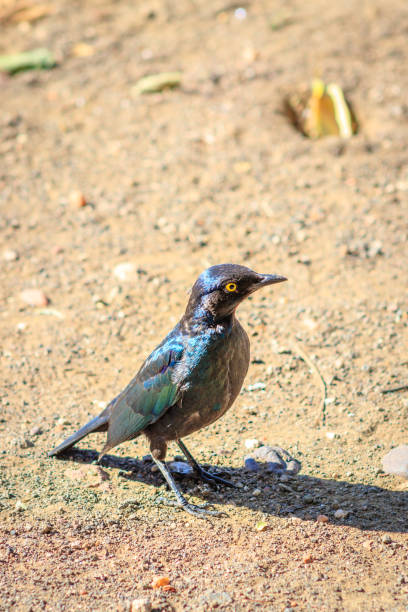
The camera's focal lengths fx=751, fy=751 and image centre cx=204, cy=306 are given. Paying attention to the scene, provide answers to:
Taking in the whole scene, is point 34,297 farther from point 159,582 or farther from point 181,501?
point 159,582

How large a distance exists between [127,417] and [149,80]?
5.70 metres

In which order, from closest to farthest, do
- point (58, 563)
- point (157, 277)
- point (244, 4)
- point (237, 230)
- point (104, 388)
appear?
1. point (58, 563)
2. point (104, 388)
3. point (157, 277)
4. point (237, 230)
5. point (244, 4)

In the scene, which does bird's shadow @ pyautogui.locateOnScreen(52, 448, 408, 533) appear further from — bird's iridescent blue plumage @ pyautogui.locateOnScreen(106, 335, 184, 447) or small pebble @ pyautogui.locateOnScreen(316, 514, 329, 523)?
Result: bird's iridescent blue plumage @ pyautogui.locateOnScreen(106, 335, 184, 447)

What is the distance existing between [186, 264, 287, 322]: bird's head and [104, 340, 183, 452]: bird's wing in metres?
A: 0.29

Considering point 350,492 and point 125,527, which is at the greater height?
point 125,527

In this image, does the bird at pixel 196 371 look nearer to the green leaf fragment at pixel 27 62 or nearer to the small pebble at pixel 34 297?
the small pebble at pixel 34 297

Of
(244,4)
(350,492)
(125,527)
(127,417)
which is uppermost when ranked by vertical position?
(244,4)

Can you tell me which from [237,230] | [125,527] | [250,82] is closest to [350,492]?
[125,527]

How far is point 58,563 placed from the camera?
3.79 meters

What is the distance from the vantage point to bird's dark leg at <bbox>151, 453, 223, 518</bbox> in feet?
13.8

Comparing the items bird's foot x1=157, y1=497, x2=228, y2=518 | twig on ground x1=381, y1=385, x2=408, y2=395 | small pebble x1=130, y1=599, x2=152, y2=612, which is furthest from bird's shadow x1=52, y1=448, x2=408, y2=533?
small pebble x1=130, y1=599, x2=152, y2=612

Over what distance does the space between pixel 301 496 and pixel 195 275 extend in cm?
245

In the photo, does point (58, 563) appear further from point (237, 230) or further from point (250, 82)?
point (250, 82)

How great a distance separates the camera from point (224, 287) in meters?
3.98
